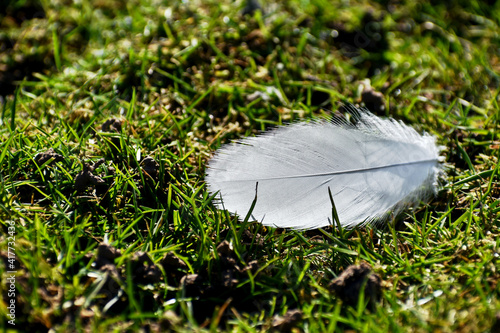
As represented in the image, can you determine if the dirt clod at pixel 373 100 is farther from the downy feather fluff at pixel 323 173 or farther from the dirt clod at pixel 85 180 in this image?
the dirt clod at pixel 85 180

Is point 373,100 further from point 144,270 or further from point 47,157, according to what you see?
point 47,157

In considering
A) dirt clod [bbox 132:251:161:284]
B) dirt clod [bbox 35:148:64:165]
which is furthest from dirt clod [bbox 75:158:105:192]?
dirt clod [bbox 132:251:161:284]

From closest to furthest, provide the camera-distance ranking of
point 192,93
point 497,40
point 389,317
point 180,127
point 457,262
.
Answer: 1. point 389,317
2. point 457,262
3. point 180,127
4. point 192,93
5. point 497,40

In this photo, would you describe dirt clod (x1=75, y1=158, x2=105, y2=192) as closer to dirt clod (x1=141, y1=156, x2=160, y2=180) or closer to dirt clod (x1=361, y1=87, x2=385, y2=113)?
dirt clod (x1=141, y1=156, x2=160, y2=180)

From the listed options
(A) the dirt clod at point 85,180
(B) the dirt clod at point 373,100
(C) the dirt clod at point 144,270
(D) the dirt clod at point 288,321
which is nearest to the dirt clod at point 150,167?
(A) the dirt clod at point 85,180

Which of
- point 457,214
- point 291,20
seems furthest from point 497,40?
point 457,214

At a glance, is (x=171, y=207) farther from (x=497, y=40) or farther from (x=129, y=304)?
(x=497, y=40)
